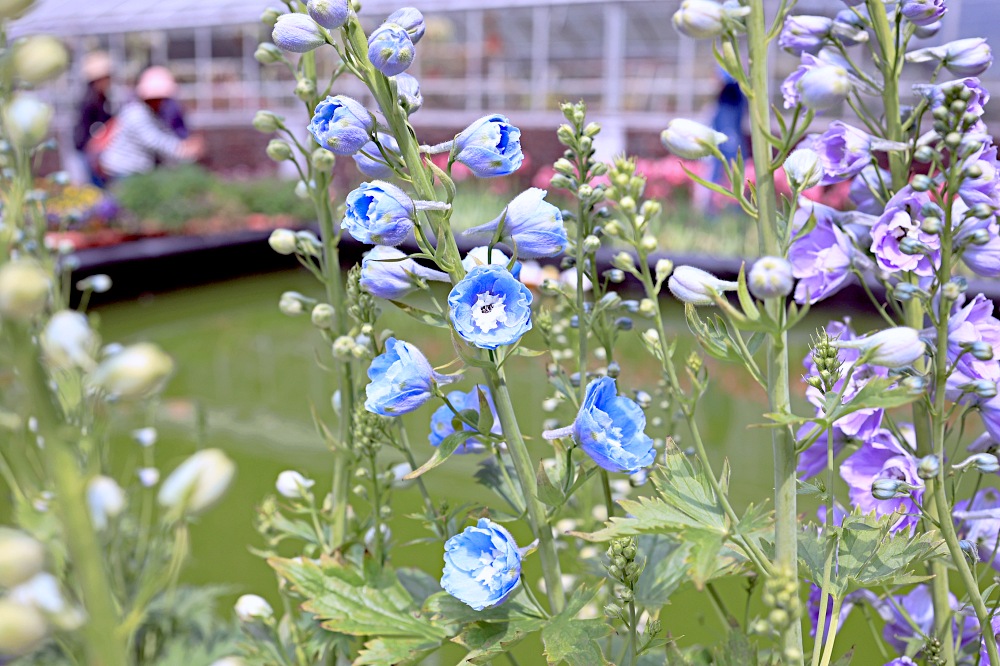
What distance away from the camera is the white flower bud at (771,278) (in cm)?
62

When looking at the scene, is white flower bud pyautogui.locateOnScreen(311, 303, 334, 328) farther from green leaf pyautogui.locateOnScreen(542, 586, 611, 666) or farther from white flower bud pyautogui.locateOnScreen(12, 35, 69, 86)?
white flower bud pyautogui.locateOnScreen(12, 35, 69, 86)

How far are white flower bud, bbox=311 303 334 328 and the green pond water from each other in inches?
11.8

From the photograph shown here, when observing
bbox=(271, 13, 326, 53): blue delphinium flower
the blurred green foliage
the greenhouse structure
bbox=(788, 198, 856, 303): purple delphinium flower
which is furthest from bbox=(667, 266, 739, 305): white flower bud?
the greenhouse structure

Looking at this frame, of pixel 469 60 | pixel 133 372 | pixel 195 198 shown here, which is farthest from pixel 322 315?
pixel 469 60

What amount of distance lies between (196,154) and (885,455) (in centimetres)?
960

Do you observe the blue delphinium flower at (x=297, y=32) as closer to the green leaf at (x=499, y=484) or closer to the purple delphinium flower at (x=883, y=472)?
the green leaf at (x=499, y=484)

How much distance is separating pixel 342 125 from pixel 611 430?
0.33 m

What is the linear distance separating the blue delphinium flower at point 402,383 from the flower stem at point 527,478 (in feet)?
0.14

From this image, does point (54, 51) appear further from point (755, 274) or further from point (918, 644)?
point (918, 644)

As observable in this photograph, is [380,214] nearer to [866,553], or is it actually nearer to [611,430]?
[611,430]

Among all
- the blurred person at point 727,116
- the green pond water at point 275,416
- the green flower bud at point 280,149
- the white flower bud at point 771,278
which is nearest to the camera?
the white flower bud at point 771,278

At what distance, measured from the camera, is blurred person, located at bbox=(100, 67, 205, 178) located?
7.17m

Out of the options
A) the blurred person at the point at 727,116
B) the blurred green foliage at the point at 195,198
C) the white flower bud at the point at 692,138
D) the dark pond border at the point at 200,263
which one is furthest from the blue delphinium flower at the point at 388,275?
the blurred green foliage at the point at 195,198

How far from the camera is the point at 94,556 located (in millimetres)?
414
